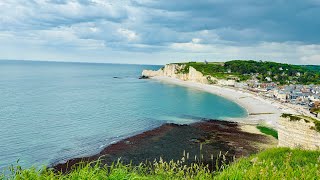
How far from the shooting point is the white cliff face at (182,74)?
12975cm

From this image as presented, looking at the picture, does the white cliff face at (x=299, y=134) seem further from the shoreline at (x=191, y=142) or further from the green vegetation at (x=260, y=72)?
the green vegetation at (x=260, y=72)

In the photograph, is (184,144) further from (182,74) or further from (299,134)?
(182,74)

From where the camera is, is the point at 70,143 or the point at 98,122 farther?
the point at 98,122

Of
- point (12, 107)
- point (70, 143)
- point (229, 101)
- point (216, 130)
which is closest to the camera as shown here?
point (70, 143)

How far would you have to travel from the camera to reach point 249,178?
251 inches

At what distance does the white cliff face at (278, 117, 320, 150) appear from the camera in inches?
1023

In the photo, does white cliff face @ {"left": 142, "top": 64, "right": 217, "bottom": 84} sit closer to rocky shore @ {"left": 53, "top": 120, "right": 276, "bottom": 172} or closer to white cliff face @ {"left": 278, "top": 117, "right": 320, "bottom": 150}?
rocky shore @ {"left": 53, "top": 120, "right": 276, "bottom": 172}

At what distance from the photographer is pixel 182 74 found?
152000mm

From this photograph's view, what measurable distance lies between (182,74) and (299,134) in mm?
125434

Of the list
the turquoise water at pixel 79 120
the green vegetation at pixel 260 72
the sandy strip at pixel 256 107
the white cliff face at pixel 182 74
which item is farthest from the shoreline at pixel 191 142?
the green vegetation at pixel 260 72

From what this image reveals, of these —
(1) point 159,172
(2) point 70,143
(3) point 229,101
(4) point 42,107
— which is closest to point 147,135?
(2) point 70,143

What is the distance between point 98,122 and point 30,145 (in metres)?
15.9

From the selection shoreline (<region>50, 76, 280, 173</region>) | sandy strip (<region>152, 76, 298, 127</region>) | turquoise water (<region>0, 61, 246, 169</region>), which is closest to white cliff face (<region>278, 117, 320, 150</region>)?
shoreline (<region>50, 76, 280, 173</region>)

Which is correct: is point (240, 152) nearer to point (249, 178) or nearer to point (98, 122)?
point (98, 122)
